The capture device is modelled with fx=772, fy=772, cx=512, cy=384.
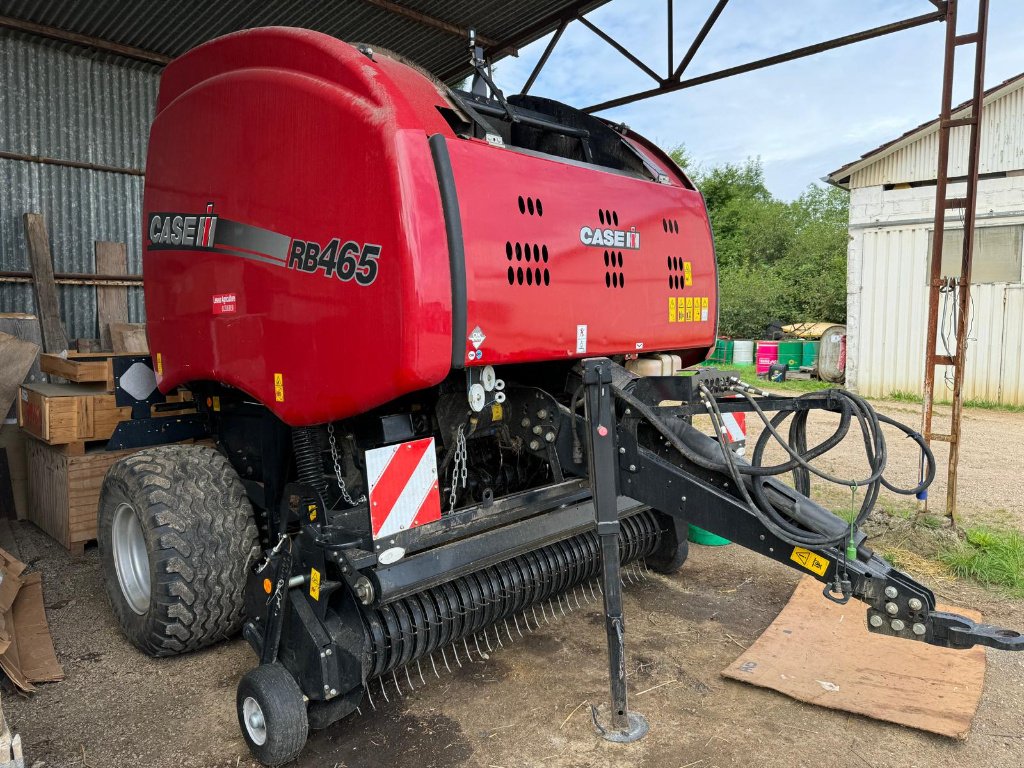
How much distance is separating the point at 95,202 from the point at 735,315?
51.7 ft

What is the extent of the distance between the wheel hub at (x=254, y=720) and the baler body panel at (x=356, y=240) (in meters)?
0.92

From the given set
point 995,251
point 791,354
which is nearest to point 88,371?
point 995,251

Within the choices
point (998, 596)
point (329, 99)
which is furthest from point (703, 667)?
point (329, 99)

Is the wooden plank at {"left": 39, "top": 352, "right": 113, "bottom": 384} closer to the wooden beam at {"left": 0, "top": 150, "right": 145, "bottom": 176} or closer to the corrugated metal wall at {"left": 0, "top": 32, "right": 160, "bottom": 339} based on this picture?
the corrugated metal wall at {"left": 0, "top": 32, "right": 160, "bottom": 339}

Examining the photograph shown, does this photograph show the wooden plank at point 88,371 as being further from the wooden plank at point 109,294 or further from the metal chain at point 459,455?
the wooden plank at point 109,294

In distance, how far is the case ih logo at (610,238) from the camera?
→ 2.81m

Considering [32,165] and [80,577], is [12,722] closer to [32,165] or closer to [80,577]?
[80,577]

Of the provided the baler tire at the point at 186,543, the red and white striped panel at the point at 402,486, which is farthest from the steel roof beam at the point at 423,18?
the red and white striped panel at the point at 402,486

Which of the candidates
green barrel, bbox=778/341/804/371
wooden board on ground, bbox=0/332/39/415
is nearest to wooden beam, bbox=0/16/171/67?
wooden board on ground, bbox=0/332/39/415

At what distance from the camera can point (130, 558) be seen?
3.32m

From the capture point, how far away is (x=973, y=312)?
36.3 feet

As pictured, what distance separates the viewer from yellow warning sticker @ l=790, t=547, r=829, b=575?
88.1 inches

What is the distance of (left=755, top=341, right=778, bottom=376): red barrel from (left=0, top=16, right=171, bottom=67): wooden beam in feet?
36.8

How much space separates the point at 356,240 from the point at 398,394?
1.58ft
